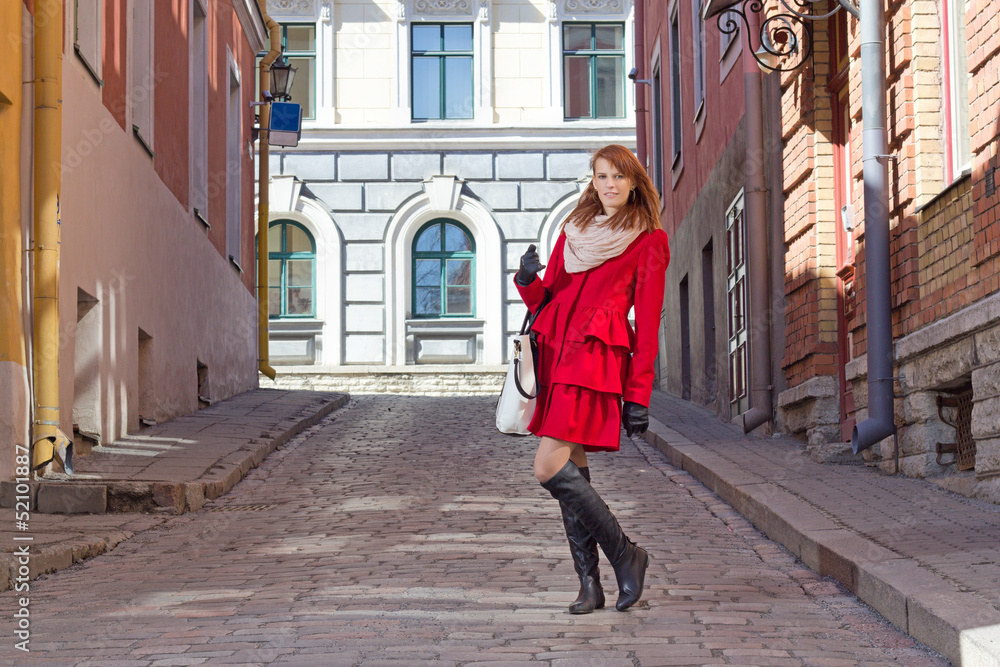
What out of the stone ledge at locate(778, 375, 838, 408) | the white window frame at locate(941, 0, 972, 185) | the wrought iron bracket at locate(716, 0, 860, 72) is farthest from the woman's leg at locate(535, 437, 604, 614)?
the wrought iron bracket at locate(716, 0, 860, 72)

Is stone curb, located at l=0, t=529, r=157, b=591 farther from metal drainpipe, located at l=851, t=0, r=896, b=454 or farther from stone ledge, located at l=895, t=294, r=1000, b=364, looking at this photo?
stone ledge, located at l=895, t=294, r=1000, b=364

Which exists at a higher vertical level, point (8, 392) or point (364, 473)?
point (8, 392)

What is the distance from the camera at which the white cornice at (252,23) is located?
18297mm

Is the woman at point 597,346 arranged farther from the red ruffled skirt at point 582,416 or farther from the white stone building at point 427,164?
the white stone building at point 427,164

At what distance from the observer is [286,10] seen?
2414 cm

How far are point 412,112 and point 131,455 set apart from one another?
15026mm

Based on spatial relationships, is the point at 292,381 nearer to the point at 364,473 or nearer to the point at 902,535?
the point at 364,473

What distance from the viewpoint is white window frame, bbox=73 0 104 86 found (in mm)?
10258

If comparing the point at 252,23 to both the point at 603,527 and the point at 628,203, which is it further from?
the point at 603,527

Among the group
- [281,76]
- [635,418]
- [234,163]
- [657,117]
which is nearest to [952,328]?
[635,418]

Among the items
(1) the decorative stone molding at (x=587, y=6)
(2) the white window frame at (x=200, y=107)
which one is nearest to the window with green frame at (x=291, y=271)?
(1) the decorative stone molding at (x=587, y=6)

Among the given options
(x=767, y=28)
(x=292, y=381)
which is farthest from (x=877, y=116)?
(x=292, y=381)

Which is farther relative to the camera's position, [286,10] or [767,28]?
[286,10]

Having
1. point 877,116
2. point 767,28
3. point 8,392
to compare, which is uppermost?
point 767,28
